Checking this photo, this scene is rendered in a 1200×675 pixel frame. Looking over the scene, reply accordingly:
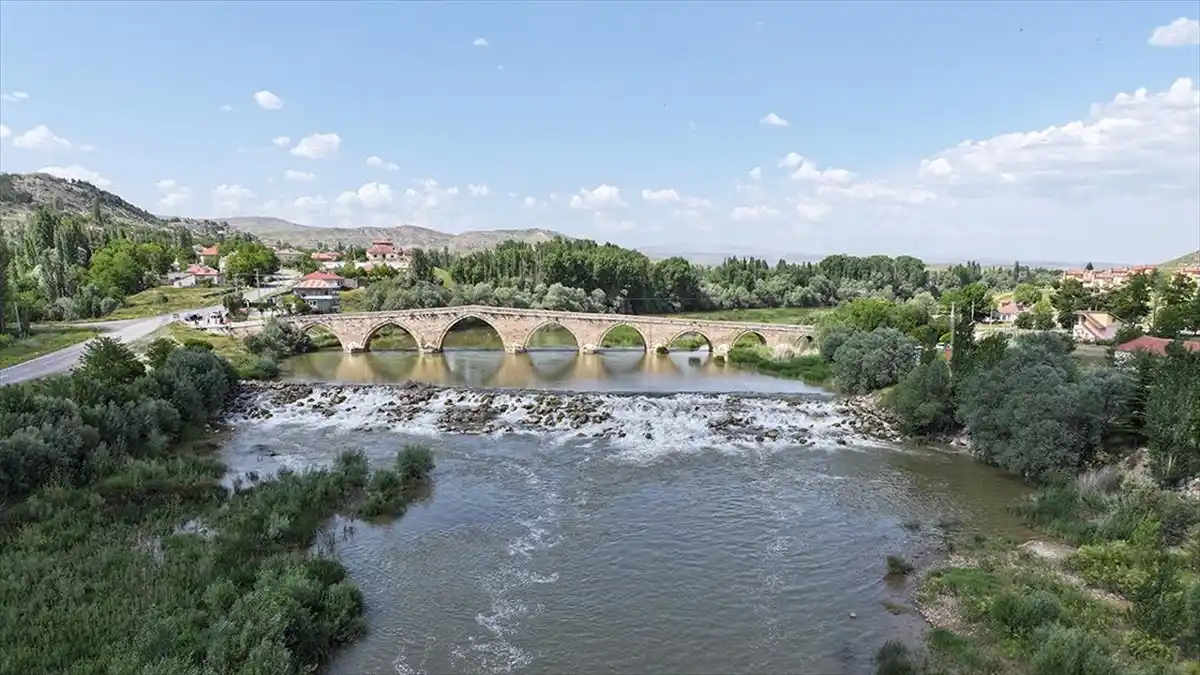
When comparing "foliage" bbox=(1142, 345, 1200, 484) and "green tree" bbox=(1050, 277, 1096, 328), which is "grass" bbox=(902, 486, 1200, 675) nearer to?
"foliage" bbox=(1142, 345, 1200, 484)

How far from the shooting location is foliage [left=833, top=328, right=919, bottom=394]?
4362cm

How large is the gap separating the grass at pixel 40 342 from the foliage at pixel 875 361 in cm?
5046

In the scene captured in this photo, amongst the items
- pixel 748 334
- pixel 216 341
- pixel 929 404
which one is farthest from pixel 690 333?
pixel 216 341

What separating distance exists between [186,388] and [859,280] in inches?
4058

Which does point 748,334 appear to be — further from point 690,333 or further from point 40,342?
point 40,342

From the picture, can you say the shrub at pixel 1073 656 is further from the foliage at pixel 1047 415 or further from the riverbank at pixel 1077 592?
the foliage at pixel 1047 415

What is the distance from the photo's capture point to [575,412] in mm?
38906

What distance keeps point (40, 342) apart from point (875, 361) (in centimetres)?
5669

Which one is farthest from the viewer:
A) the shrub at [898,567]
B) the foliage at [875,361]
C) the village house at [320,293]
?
the village house at [320,293]

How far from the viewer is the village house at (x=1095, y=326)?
57.1 m

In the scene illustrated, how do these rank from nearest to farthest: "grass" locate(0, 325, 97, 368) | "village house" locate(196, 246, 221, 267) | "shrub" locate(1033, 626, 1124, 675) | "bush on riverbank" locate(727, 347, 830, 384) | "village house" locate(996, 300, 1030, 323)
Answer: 1. "shrub" locate(1033, 626, 1124, 675)
2. "grass" locate(0, 325, 97, 368)
3. "bush on riverbank" locate(727, 347, 830, 384)
4. "village house" locate(996, 300, 1030, 323)
5. "village house" locate(196, 246, 221, 267)

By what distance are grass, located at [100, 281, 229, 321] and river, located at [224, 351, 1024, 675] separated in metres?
35.9

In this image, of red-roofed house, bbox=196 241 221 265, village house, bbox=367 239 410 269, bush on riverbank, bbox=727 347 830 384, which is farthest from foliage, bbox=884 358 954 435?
village house, bbox=367 239 410 269

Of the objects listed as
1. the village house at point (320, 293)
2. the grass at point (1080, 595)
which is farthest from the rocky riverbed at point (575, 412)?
the village house at point (320, 293)
